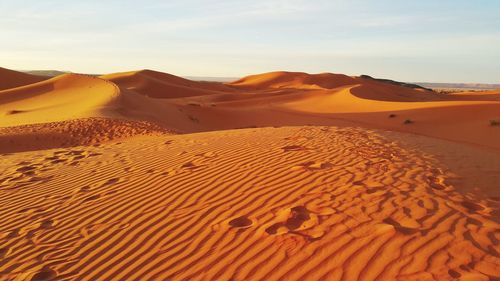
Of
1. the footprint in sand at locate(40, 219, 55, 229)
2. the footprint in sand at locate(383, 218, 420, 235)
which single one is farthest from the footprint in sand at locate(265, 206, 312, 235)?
the footprint in sand at locate(40, 219, 55, 229)

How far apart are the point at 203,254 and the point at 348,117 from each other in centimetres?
1733

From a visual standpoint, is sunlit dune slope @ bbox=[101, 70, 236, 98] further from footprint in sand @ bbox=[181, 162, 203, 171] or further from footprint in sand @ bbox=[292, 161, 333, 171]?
footprint in sand @ bbox=[292, 161, 333, 171]

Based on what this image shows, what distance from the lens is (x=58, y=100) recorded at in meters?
22.8

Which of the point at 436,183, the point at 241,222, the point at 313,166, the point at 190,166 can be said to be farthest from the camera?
the point at 190,166

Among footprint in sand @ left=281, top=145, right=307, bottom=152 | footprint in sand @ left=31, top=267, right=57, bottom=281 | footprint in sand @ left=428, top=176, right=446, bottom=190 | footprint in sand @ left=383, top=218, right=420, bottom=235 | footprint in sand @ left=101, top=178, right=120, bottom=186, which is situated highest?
footprint in sand @ left=281, top=145, right=307, bottom=152

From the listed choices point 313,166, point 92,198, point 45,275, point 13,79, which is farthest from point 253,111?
point 13,79

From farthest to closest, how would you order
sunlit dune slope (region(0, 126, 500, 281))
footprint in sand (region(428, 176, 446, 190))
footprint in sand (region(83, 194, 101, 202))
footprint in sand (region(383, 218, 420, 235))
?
footprint in sand (region(83, 194, 101, 202)), footprint in sand (region(428, 176, 446, 190)), footprint in sand (region(383, 218, 420, 235)), sunlit dune slope (region(0, 126, 500, 281))

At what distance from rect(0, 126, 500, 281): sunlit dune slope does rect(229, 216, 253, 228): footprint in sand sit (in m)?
0.01

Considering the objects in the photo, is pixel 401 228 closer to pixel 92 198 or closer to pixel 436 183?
pixel 436 183

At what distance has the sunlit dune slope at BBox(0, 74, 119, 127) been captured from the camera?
1668 cm

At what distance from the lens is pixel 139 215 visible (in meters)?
4.63

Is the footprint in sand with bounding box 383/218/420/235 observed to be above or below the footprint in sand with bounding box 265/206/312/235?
above

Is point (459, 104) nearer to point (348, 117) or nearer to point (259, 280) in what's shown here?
point (348, 117)

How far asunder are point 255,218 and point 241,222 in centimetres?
16
